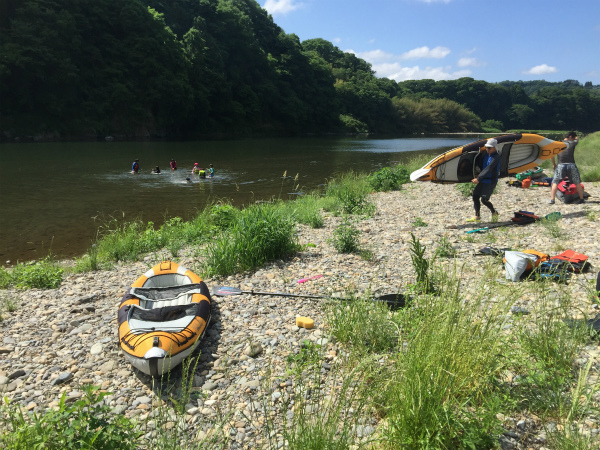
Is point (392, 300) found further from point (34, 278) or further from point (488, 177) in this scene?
point (34, 278)

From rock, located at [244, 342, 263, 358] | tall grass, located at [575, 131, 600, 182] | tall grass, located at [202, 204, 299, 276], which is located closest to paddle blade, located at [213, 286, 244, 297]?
tall grass, located at [202, 204, 299, 276]

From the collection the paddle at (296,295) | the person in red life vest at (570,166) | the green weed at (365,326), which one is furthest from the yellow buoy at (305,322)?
the person in red life vest at (570,166)

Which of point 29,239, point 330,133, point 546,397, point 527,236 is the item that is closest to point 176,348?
point 546,397

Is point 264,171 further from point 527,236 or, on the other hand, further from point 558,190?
point 527,236

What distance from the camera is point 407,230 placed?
9.80 meters

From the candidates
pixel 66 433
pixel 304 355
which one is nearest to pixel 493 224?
pixel 304 355

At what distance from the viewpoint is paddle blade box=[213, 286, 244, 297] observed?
6.30 m

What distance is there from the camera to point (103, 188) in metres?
19.7

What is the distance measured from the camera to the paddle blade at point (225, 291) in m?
6.30

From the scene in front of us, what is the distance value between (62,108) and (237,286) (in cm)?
5453

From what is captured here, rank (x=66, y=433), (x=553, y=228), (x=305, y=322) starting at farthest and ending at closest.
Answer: (x=553, y=228), (x=305, y=322), (x=66, y=433)

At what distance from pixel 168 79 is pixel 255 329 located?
62464mm

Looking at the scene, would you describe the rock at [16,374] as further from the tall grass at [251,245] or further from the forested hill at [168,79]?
the forested hill at [168,79]

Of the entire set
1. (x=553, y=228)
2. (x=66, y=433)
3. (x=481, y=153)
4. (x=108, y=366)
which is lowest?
(x=108, y=366)
